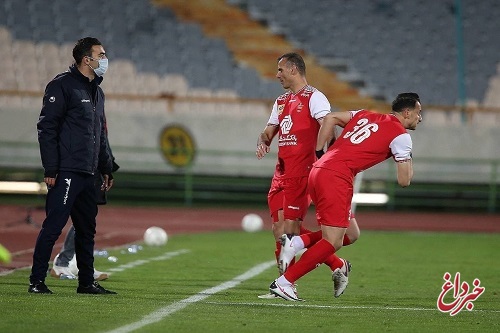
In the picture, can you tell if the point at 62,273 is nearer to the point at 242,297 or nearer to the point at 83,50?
the point at 242,297

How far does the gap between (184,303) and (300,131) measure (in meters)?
1.97

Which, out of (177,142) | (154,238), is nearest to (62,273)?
(154,238)

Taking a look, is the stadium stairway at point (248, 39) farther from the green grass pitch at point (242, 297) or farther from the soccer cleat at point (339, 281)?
the soccer cleat at point (339, 281)

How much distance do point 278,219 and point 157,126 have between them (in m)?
15.3

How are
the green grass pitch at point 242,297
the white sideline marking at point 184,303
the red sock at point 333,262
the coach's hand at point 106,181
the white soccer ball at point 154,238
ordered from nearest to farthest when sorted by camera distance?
1. the white sideline marking at point 184,303
2. the green grass pitch at point 242,297
3. the red sock at point 333,262
4. the coach's hand at point 106,181
5. the white soccer ball at point 154,238

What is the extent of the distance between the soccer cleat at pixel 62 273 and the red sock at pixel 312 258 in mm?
2767

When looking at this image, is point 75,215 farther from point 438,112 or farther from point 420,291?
point 438,112

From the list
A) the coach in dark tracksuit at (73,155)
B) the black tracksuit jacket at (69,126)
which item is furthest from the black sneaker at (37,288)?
the black tracksuit jacket at (69,126)

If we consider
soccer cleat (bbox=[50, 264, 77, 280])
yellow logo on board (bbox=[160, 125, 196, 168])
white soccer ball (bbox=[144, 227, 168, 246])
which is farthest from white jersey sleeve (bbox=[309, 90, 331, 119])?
yellow logo on board (bbox=[160, 125, 196, 168])

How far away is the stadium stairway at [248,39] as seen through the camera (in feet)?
80.3

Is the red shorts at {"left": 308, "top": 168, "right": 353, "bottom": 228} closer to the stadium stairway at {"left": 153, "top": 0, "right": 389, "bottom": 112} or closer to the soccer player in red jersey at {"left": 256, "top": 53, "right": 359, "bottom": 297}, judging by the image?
the soccer player in red jersey at {"left": 256, "top": 53, "right": 359, "bottom": 297}

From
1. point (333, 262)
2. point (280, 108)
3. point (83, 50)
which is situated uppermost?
point (83, 50)

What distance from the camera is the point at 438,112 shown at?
24344 mm

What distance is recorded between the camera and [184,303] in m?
8.16
